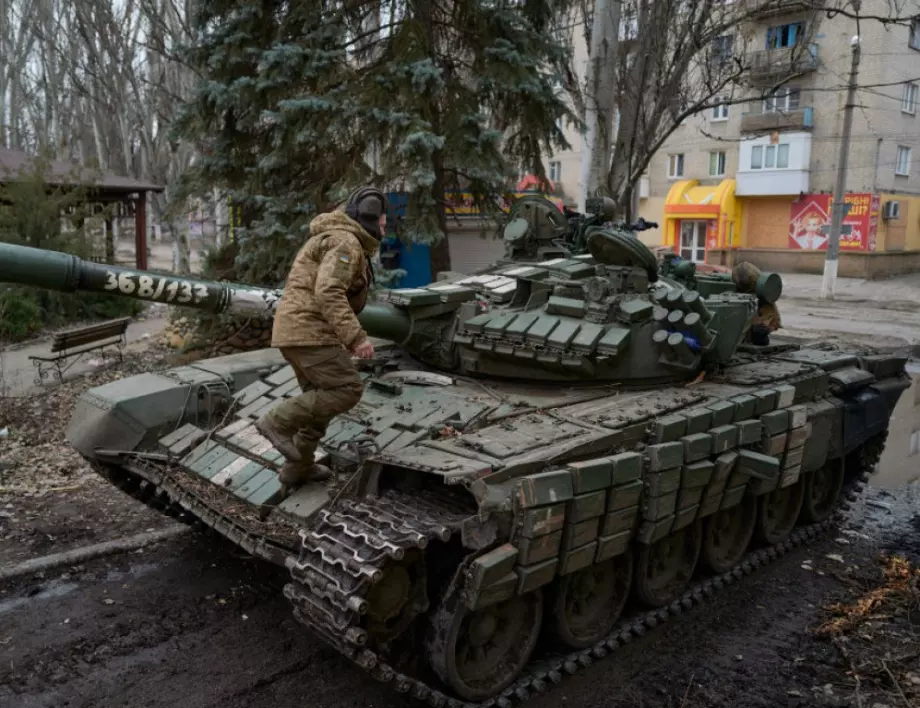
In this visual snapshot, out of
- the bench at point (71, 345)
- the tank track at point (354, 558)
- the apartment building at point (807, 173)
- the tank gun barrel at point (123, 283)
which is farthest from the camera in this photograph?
the apartment building at point (807, 173)

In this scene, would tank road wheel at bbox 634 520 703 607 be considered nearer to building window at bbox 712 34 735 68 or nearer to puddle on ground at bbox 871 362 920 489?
puddle on ground at bbox 871 362 920 489

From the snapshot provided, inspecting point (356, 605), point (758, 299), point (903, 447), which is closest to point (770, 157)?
point (903, 447)

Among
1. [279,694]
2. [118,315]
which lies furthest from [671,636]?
[118,315]

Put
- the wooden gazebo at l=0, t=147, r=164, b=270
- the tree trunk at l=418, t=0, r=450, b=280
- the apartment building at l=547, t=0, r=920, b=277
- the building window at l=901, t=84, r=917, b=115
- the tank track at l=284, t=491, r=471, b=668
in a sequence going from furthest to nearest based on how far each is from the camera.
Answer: the building window at l=901, t=84, r=917, b=115
the apartment building at l=547, t=0, r=920, b=277
the wooden gazebo at l=0, t=147, r=164, b=270
the tree trunk at l=418, t=0, r=450, b=280
the tank track at l=284, t=491, r=471, b=668

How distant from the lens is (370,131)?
36.6ft

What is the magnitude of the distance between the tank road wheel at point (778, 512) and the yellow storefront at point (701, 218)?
2455 centimetres

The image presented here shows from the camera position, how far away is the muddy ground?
203 inches

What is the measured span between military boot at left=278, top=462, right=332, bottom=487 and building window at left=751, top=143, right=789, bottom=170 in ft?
91.1

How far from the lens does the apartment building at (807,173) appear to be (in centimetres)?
2711

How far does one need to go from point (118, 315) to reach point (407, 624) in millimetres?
14116

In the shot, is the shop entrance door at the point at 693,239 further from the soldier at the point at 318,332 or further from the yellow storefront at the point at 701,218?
the soldier at the point at 318,332

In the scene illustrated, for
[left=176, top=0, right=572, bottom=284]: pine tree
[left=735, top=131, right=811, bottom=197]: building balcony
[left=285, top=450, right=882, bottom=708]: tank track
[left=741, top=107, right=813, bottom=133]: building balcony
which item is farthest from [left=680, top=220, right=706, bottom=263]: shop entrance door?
[left=285, top=450, right=882, bottom=708]: tank track

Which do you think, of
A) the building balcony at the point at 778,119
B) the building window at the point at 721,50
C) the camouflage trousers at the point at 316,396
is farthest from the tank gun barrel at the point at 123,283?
the building balcony at the point at 778,119

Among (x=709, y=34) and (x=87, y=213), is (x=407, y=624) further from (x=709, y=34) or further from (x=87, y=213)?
(x=87, y=213)
